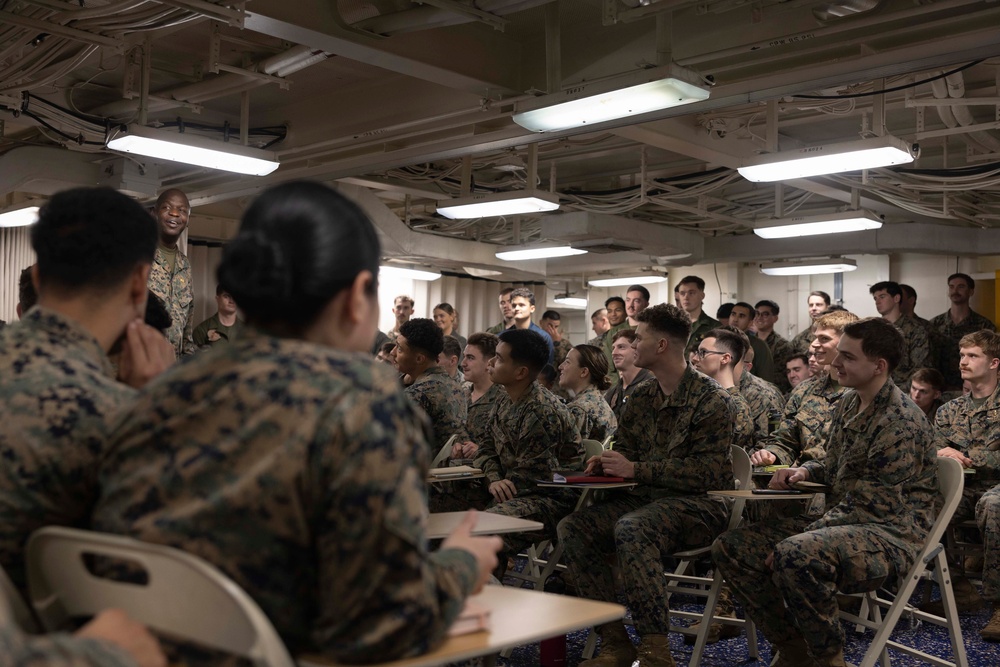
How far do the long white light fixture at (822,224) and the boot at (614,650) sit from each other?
540cm

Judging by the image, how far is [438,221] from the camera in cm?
1205

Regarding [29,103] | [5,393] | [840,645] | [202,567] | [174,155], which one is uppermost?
[29,103]

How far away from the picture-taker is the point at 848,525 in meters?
3.35

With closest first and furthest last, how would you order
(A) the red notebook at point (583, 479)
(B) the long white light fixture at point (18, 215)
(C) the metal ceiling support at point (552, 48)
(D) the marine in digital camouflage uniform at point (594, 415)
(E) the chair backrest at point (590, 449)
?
(A) the red notebook at point (583, 479), (E) the chair backrest at point (590, 449), (C) the metal ceiling support at point (552, 48), (D) the marine in digital camouflage uniform at point (594, 415), (B) the long white light fixture at point (18, 215)

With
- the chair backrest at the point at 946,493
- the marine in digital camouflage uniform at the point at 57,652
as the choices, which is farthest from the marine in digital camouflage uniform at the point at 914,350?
the marine in digital camouflage uniform at the point at 57,652

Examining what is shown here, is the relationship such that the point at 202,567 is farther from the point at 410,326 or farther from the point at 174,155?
the point at 174,155

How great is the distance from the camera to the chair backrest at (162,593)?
1160 millimetres

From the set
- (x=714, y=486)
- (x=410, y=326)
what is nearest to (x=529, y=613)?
(x=714, y=486)

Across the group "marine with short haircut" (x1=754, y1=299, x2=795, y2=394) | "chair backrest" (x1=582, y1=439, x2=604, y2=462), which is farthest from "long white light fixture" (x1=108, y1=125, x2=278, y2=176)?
"marine with short haircut" (x1=754, y1=299, x2=795, y2=394)

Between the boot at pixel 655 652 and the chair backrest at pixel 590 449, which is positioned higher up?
the chair backrest at pixel 590 449

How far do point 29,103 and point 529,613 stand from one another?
6164 mm

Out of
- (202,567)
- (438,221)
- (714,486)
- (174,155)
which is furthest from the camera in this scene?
(438,221)

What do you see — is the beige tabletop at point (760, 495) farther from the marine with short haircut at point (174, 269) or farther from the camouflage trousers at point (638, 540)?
the marine with short haircut at point (174, 269)

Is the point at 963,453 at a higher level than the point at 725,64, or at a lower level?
lower
